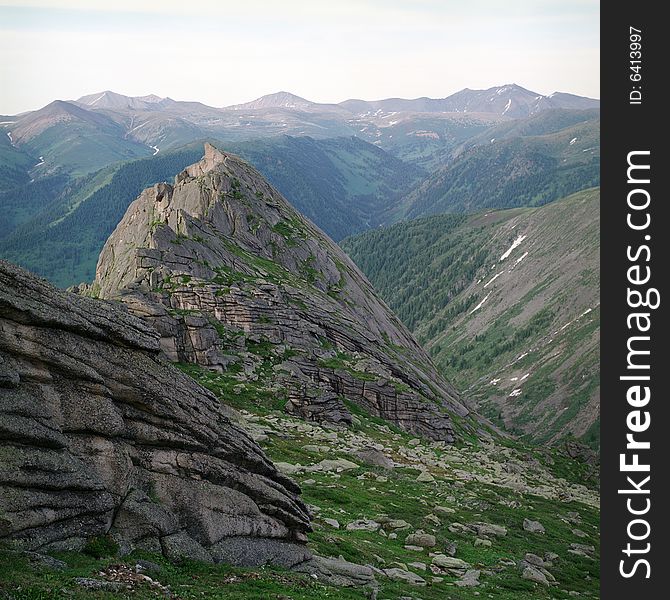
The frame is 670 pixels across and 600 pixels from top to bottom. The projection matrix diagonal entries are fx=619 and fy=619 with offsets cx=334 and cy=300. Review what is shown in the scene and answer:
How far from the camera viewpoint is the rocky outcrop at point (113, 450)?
78.5ft

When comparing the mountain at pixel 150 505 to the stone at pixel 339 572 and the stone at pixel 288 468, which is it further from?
the stone at pixel 288 468

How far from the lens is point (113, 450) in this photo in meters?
27.0

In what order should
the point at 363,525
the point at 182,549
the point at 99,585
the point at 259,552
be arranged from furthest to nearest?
the point at 363,525 < the point at 259,552 < the point at 182,549 < the point at 99,585

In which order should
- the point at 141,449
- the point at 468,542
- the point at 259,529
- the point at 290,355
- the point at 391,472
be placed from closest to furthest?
the point at 141,449 → the point at 259,529 → the point at 468,542 → the point at 391,472 → the point at 290,355

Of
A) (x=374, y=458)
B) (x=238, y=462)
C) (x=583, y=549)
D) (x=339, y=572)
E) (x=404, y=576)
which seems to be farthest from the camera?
(x=374, y=458)

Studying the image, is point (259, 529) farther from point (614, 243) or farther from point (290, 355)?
point (290, 355)

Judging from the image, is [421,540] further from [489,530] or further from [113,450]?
[113,450]

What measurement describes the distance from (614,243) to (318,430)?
42.5m

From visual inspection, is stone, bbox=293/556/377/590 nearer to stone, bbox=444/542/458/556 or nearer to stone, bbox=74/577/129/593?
stone, bbox=74/577/129/593

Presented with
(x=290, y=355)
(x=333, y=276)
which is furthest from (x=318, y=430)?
(x=333, y=276)

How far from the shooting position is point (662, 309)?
33.7 meters

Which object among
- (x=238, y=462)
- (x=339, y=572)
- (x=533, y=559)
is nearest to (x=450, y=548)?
(x=533, y=559)

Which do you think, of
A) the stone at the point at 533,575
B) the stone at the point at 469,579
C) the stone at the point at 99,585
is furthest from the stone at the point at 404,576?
the stone at the point at 99,585

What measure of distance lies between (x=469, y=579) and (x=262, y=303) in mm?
60914
